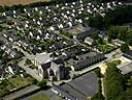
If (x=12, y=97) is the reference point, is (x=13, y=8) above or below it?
above

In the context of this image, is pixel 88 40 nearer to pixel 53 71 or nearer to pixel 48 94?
pixel 53 71

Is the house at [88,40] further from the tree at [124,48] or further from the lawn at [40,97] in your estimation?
the lawn at [40,97]

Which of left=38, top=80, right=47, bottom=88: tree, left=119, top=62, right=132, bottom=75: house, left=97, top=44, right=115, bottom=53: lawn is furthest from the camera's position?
left=97, top=44, right=115, bottom=53: lawn

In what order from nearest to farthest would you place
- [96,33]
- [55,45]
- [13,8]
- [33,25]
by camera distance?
[55,45] → [96,33] → [33,25] → [13,8]

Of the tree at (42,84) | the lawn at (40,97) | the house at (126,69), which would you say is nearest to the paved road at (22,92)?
the tree at (42,84)

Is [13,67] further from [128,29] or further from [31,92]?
[128,29]

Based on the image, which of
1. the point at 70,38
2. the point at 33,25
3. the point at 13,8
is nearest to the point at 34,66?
the point at 70,38

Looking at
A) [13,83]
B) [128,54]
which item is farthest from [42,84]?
[128,54]

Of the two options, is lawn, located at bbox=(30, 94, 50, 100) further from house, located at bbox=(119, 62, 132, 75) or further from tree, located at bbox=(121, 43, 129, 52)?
tree, located at bbox=(121, 43, 129, 52)

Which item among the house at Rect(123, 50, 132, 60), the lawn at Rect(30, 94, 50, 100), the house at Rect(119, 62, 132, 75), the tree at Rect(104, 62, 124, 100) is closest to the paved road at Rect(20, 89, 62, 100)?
the lawn at Rect(30, 94, 50, 100)
